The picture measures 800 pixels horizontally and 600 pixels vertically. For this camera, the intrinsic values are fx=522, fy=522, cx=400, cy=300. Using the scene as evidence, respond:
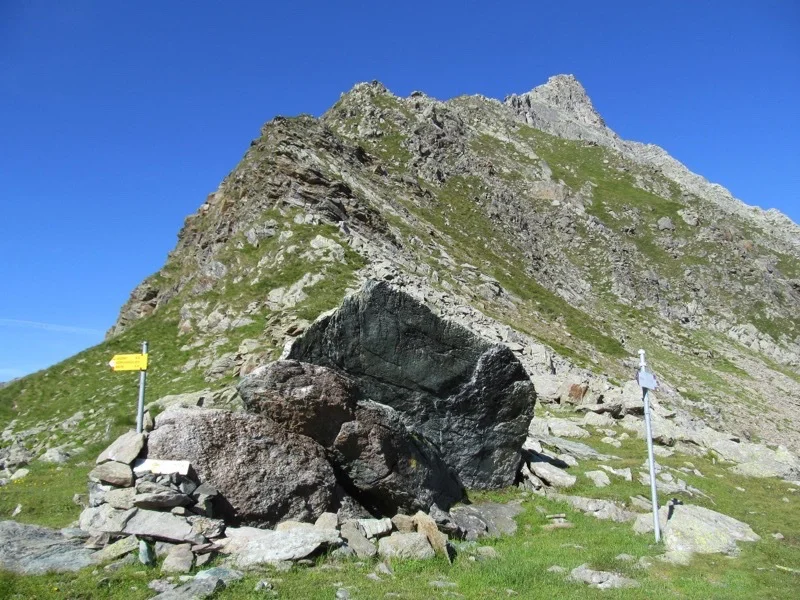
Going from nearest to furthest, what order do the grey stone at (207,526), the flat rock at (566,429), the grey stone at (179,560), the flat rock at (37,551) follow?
1. the flat rock at (37,551)
2. the grey stone at (179,560)
3. the grey stone at (207,526)
4. the flat rock at (566,429)

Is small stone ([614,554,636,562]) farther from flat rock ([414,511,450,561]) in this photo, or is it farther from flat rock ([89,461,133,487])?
flat rock ([89,461,133,487])

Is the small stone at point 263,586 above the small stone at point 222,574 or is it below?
below

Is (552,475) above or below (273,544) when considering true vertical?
below

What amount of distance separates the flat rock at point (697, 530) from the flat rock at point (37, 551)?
41.0 feet

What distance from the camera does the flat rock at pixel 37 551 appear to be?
906 centimetres

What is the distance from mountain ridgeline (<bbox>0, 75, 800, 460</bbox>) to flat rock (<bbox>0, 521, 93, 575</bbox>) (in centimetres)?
1644

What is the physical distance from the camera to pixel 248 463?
12344 millimetres

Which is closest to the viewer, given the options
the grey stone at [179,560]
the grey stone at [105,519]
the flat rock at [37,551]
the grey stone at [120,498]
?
the flat rock at [37,551]

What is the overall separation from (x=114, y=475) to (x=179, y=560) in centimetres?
308

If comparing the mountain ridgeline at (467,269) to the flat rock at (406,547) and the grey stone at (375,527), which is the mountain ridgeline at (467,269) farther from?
the flat rock at (406,547)

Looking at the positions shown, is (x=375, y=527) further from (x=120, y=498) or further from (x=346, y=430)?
(x=120, y=498)

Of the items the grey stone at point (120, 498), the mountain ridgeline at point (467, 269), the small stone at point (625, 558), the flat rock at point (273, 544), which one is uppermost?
the mountain ridgeline at point (467, 269)

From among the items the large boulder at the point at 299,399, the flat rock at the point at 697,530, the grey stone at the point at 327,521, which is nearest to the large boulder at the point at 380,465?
the large boulder at the point at 299,399

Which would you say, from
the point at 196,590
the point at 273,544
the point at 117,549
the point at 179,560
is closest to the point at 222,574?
the point at 196,590
